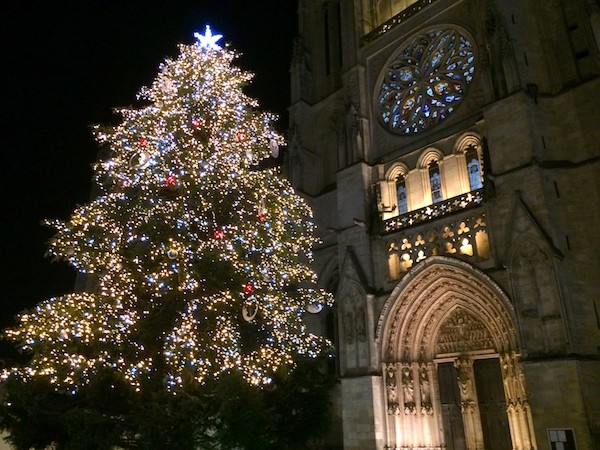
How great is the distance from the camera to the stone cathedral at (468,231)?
10633mm

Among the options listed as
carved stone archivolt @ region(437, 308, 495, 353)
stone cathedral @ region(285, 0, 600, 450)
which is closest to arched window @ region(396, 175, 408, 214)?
stone cathedral @ region(285, 0, 600, 450)

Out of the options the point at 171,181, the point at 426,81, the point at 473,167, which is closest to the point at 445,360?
the point at 473,167

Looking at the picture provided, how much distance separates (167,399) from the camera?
809 cm

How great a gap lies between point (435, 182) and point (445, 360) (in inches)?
203

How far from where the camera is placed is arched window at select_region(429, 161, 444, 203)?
47.8ft

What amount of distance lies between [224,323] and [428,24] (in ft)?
41.4

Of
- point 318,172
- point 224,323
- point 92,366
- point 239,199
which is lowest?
point 92,366

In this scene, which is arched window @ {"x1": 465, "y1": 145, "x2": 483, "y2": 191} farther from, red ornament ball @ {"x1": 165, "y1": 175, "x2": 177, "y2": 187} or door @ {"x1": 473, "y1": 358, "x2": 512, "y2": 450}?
red ornament ball @ {"x1": 165, "y1": 175, "x2": 177, "y2": 187}

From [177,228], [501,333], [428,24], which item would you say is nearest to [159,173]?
[177,228]

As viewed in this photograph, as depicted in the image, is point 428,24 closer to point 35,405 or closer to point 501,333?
point 501,333

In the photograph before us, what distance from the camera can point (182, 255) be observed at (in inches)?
351

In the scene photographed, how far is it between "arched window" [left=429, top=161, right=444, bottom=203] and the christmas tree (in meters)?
5.14

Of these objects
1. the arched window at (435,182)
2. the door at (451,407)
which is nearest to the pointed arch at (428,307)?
the door at (451,407)

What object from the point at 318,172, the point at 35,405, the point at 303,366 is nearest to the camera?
the point at 35,405
